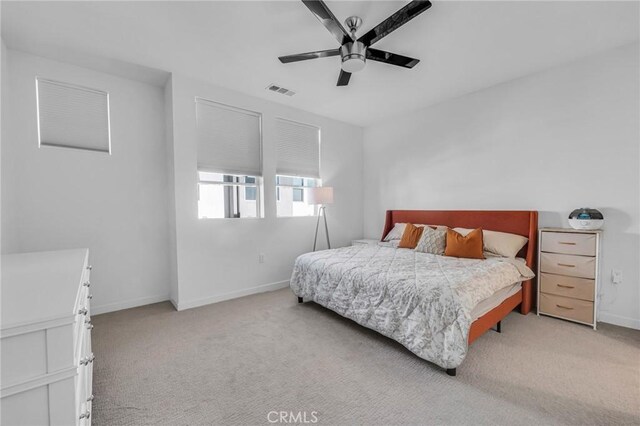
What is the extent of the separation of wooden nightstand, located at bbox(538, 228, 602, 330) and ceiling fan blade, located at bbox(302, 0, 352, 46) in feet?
9.20

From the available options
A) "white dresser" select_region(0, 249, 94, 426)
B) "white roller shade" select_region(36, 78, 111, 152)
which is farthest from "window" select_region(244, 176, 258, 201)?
"white dresser" select_region(0, 249, 94, 426)

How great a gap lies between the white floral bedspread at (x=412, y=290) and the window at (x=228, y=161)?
1.39m

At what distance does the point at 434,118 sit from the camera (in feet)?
12.9

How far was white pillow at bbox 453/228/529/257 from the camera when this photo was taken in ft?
9.39

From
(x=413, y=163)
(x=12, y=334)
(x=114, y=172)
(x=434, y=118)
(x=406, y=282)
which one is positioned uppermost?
(x=434, y=118)

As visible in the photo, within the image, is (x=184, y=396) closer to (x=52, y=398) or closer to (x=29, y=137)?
(x=52, y=398)

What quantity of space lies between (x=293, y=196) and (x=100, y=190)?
2.52m

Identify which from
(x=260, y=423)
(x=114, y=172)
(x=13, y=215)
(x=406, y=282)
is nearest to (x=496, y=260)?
(x=406, y=282)

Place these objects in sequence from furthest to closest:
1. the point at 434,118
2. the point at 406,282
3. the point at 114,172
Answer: the point at 434,118 < the point at 114,172 < the point at 406,282

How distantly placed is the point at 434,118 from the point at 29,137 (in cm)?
484

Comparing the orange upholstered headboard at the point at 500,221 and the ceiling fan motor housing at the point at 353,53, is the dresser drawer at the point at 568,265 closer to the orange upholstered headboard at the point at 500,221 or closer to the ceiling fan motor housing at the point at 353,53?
the orange upholstered headboard at the point at 500,221

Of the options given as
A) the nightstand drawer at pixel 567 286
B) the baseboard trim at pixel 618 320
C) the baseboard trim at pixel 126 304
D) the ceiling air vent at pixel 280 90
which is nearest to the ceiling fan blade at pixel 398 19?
the ceiling air vent at pixel 280 90

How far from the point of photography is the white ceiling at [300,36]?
2004mm

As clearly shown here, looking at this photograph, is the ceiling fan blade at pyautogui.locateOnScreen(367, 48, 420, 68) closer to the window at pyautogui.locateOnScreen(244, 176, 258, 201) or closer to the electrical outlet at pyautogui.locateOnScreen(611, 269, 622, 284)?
the window at pyautogui.locateOnScreen(244, 176, 258, 201)
